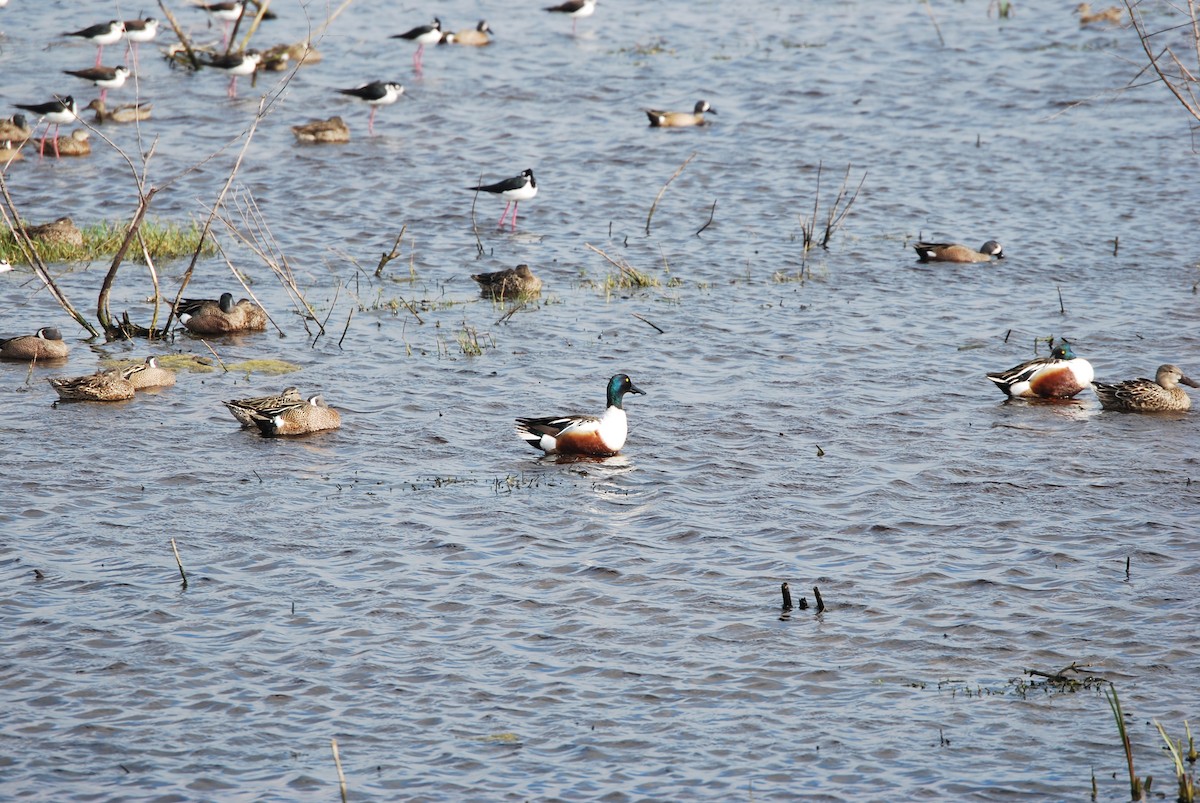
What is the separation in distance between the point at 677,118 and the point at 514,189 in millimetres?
5816

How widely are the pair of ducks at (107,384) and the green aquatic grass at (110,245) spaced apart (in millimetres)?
4160

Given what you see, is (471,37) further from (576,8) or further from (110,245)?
(110,245)

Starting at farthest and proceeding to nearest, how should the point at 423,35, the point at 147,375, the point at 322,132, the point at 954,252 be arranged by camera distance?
the point at 423,35, the point at 322,132, the point at 954,252, the point at 147,375

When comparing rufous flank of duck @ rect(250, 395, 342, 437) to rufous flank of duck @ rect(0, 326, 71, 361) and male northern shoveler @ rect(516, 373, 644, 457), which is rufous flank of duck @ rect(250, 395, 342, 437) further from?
rufous flank of duck @ rect(0, 326, 71, 361)

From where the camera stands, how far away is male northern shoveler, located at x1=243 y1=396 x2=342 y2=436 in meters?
11.0

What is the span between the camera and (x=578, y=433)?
35.3 ft

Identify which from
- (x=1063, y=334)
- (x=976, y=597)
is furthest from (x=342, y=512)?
(x=1063, y=334)

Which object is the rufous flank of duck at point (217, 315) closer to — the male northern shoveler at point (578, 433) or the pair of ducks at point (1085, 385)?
the male northern shoveler at point (578, 433)

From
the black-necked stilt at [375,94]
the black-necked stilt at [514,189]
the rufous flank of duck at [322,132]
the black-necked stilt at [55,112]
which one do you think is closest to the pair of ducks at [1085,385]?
the black-necked stilt at [514,189]

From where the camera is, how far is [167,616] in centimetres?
801

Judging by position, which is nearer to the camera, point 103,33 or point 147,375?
point 147,375

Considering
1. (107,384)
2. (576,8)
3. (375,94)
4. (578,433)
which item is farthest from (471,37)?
(578,433)

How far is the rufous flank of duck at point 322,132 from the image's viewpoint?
2212cm

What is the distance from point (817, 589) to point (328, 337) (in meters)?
7.12
